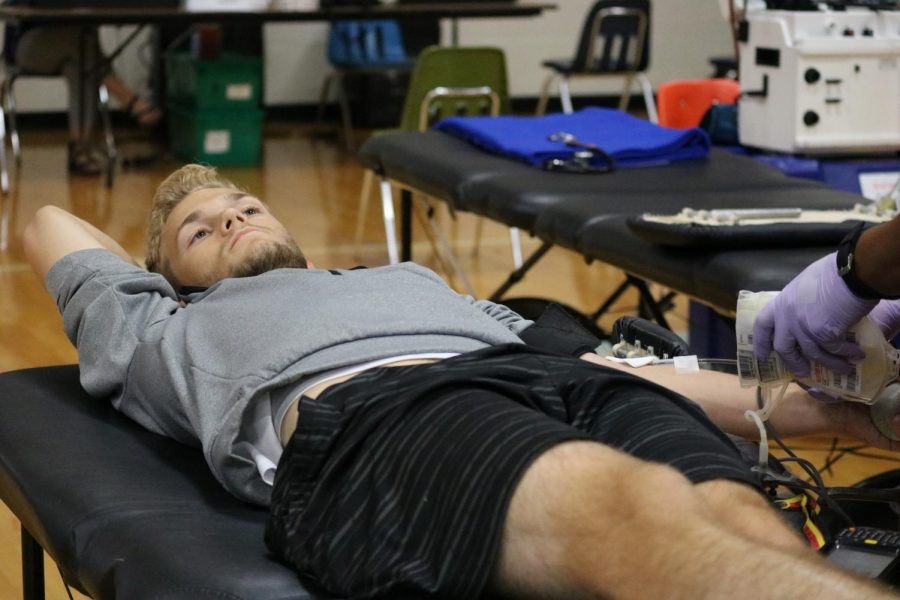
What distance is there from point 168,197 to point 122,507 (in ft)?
2.44

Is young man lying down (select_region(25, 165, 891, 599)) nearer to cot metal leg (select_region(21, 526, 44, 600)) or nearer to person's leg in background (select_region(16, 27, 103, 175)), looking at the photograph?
cot metal leg (select_region(21, 526, 44, 600))

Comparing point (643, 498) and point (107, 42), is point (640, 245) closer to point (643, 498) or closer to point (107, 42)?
point (643, 498)

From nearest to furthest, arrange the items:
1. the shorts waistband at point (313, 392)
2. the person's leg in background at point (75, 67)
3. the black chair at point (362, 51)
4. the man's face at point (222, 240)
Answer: the shorts waistband at point (313, 392) → the man's face at point (222, 240) → the person's leg in background at point (75, 67) → the black chair at point (362, 51)

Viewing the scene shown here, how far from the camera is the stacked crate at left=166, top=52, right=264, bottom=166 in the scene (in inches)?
259

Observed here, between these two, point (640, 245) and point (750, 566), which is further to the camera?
point (640, 245)

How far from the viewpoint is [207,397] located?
1647 millimetres

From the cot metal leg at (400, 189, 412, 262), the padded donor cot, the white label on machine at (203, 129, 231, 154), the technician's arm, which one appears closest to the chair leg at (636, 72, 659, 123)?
the padded donor cot

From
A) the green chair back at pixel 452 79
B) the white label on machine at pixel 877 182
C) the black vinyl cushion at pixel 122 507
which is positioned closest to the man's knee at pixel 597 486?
the black vinyl cushion at pixel 122 507

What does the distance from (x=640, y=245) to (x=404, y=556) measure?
130 centimetres

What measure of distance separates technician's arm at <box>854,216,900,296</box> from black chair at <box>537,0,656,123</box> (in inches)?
182

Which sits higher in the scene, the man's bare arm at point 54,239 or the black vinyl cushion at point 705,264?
the man's bare arm at point 54,239

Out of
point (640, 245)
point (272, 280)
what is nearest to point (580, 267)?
point (640, 245)

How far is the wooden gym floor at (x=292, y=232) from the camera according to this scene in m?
3.00

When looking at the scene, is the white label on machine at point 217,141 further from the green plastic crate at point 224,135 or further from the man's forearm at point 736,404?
the man's forearm at point 736,404
